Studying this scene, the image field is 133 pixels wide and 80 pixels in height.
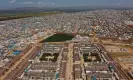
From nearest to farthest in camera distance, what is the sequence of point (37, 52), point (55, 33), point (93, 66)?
point (93, 66) < point (37, 52) < point (55, 33)

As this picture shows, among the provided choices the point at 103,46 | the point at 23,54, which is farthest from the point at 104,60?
the point at 23,54

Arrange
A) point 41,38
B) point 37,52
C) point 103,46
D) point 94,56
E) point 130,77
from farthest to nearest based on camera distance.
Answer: point 41,38 → point 103,46 → point 37,52 → point 94,56 → point 130,77

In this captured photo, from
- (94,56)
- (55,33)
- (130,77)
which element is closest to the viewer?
(130,77)

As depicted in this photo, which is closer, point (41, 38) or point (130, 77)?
point (130, 77)

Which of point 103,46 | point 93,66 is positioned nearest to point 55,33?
point 103,46

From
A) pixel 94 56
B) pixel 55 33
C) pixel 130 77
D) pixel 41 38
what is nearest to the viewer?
pixel 130 77

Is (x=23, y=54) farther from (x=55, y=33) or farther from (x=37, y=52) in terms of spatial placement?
(x=55, y=33)

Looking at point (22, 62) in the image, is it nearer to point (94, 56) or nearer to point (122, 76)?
point (94, 56)

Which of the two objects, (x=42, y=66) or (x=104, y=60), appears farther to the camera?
(x=104, y=60)
